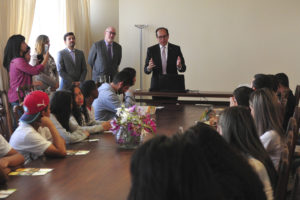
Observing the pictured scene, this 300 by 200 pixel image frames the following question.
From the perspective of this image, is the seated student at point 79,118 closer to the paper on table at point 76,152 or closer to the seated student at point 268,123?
the paper on table at point 76,152

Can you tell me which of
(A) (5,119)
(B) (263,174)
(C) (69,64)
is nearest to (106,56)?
(C) (69,64)

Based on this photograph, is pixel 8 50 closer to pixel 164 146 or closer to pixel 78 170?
pixel 78 170

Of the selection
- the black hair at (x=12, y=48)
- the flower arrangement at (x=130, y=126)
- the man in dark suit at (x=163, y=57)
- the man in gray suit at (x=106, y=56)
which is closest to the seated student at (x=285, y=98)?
the man in dark suit at (x=163, y=57)

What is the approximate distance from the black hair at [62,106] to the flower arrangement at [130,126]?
1.65 feet

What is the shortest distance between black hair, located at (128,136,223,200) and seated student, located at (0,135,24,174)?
5.23 ft

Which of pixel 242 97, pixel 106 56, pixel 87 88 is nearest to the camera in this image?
pixel 242 97

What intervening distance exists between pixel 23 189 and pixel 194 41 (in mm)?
6848

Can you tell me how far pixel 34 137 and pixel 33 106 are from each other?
213mm

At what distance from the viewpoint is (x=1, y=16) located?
6.01 metres

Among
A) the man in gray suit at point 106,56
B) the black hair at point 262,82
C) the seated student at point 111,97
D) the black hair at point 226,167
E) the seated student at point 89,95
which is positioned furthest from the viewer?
the man in gray suit at point 106,56

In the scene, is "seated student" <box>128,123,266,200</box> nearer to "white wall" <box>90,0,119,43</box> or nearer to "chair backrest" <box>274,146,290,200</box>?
"chair backrest" <box>274,146,290,200</box>

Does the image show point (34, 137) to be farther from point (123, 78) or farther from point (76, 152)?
point (123, 78)

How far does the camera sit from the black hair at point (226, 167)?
1286mm

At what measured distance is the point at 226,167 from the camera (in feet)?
4.28
